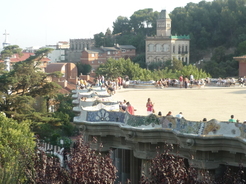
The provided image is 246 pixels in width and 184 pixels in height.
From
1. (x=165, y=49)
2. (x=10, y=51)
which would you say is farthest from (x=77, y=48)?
(x=10, y=51)

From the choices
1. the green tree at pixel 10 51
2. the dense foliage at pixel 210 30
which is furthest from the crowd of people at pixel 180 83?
the green tree at pixel 10 51

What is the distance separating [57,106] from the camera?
203 feet

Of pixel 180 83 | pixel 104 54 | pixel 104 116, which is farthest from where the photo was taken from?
pixel 104 54

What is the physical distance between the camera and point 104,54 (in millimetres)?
143000

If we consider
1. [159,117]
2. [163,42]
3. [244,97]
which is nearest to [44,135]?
[244,97]

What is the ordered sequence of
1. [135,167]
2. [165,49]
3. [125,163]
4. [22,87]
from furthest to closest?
[165,49]
[22,87]
[125,163]
[135,167]

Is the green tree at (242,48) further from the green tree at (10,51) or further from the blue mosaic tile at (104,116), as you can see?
the blue mosaic tile at (104,116)

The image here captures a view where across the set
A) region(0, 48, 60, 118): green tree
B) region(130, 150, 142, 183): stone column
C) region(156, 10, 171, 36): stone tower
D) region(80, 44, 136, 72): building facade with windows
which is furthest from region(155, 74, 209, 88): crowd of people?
region(80, 44, 136, 72): building facade with windows

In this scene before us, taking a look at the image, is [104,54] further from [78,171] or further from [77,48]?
[78,171]

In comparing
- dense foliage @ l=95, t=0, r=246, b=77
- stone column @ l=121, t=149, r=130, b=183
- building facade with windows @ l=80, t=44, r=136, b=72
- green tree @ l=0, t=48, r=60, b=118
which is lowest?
stone column @ l=121, t=149, r=130, b=183

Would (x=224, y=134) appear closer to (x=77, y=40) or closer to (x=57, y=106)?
(x=57, y=106)

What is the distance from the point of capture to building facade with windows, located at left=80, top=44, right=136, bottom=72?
140 meters

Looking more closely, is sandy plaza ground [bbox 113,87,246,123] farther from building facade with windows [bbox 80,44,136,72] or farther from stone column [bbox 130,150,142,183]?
building facade with windows [bbox 80,44,136,72]

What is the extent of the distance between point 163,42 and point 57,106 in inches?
2945
